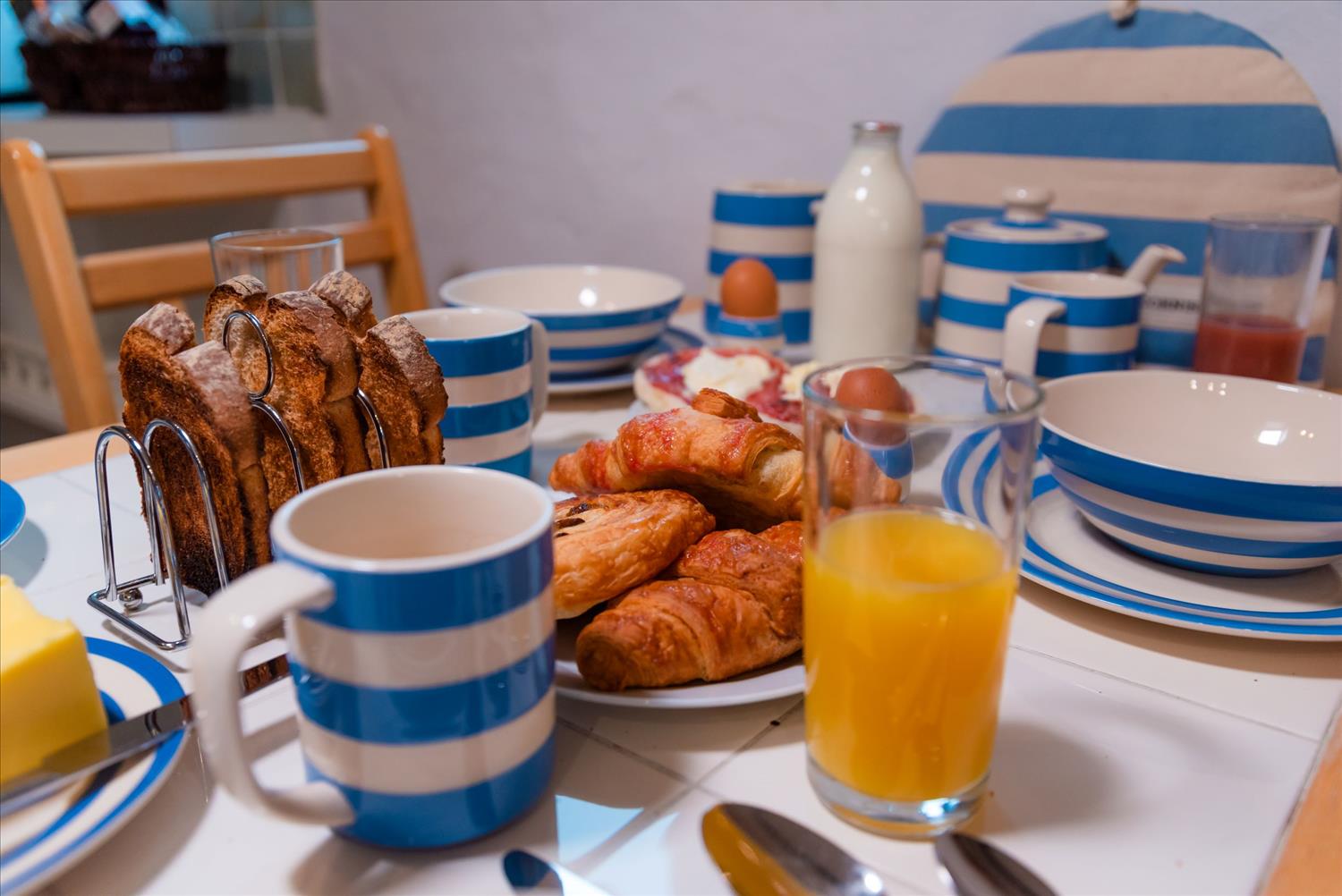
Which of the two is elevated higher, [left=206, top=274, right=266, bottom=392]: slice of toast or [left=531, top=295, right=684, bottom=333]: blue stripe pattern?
[left=206, top=274, right=266, bottom=392]: slice of toast

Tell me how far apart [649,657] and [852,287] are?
711 millimetres

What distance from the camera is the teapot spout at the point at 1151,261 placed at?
1123 mm

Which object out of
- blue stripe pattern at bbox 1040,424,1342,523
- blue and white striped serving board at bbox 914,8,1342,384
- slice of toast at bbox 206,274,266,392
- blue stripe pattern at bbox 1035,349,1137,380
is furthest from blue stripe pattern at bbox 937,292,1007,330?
slice of toast at bbox 206,274,266,392

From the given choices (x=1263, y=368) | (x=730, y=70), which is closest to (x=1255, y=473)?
(x=1263, y=368)

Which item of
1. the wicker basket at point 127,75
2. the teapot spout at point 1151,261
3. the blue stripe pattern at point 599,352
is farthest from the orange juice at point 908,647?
the wicker basket at point 127,75

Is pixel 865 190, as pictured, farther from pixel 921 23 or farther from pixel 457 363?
pixel 457 363

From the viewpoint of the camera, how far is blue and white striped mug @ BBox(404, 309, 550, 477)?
763 mm

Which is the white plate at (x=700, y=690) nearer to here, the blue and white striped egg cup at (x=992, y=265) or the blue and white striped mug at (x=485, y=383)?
the blue and white striped mug at (x=485, y=383)

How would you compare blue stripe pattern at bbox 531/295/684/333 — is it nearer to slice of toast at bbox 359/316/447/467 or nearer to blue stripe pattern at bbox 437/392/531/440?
blue stripe pattern at bbox 437/392/531/440

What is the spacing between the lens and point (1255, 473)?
76 cm

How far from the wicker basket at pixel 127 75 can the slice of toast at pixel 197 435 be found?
1827mm

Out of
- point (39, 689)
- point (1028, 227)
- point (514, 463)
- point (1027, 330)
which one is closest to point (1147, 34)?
point (1028, 227)

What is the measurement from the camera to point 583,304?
1.33 meters

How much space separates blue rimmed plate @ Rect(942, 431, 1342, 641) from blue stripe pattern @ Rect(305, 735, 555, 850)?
260 mm
